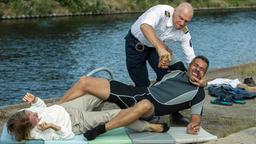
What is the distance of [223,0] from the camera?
88875mm

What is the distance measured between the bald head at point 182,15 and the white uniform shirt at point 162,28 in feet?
0.43

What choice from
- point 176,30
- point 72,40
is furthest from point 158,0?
point 176,30

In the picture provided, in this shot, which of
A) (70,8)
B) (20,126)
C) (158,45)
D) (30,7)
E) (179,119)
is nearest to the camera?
(20,126)

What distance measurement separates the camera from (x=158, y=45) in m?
6.36

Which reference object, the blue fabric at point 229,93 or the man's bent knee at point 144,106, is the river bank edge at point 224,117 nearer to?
the blue fabric at point 229,93

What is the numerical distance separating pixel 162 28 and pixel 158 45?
22.2 inches

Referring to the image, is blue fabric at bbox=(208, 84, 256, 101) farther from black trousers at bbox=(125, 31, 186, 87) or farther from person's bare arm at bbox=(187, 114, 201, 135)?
person's bare arm at bbox=(187, 114, 201, 135)

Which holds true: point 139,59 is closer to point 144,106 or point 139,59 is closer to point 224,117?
point 144,106

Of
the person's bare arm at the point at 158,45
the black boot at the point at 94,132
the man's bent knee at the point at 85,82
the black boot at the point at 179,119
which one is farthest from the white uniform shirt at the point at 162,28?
the black boot at the point at 94,132

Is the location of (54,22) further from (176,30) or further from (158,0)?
(176,30)

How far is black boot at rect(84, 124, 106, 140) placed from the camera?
5967 millimetres

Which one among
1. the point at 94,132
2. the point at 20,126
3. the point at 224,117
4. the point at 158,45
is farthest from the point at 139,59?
the point at 20,126

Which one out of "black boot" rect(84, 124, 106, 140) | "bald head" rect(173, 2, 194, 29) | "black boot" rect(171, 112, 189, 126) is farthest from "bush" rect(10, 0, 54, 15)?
"black boot" rect(84, 124, 106, 140)

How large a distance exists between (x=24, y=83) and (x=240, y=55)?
14.1m
